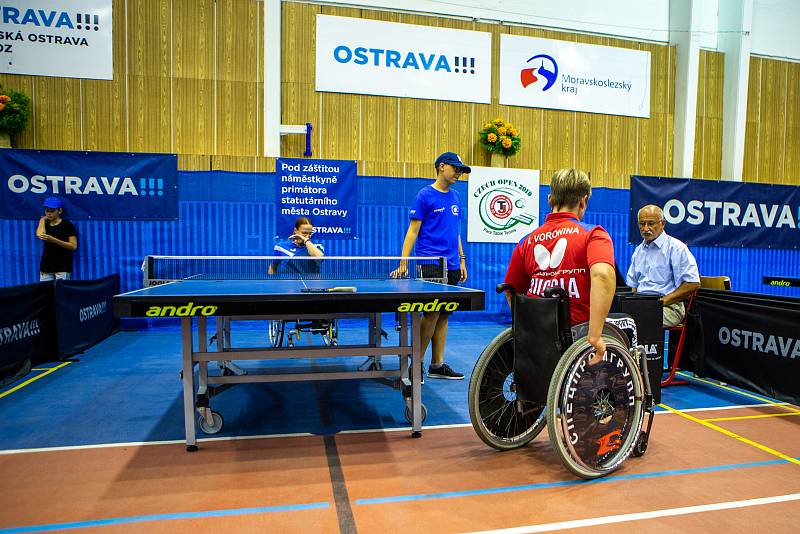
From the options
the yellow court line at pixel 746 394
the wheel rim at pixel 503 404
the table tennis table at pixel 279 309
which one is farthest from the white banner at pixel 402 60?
the wheel rim at pixel 503 404

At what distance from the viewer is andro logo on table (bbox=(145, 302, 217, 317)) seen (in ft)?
7.91

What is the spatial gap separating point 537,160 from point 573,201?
22.4 feet

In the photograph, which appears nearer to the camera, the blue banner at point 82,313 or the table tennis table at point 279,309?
the table tennis table at point 279,309

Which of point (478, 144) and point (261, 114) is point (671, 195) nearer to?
point (478, 144)

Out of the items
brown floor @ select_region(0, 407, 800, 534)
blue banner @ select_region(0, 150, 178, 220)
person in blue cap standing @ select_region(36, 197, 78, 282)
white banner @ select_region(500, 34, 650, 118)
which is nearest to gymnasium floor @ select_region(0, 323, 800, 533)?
brown floor @ select_region(0, 407, 800, 534)

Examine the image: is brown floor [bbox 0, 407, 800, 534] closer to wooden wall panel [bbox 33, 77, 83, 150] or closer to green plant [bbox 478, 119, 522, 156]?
green plant [bbox 478, 119, 522, 156]

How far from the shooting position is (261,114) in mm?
8062

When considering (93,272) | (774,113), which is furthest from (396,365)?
(774,113)

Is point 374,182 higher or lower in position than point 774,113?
lower

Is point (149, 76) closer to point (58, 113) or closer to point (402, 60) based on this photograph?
point (58, 113)

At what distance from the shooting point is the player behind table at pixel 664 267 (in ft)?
13.9

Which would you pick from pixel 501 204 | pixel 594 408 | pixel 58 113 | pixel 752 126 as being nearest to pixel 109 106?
pixel 58 113

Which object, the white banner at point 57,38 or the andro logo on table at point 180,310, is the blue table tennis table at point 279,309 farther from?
the white banner at point 57,38

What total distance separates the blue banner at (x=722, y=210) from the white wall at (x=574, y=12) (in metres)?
2.93
